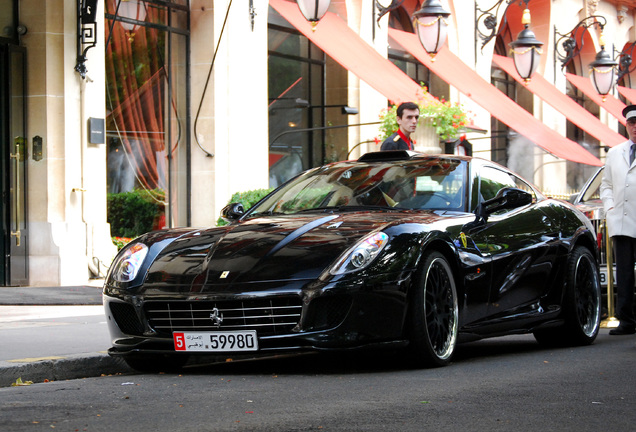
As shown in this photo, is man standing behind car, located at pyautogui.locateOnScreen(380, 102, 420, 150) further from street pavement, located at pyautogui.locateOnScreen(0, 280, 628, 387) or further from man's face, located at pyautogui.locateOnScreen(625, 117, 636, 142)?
street pavement, located at pyautogui.locateOnScreen(0, 280, 628, 387)

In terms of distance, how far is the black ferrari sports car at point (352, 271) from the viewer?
6359 millimetres

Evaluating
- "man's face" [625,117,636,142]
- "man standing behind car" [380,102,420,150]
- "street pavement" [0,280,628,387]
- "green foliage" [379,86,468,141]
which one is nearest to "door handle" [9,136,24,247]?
"street pavement" [0,280,628,387]

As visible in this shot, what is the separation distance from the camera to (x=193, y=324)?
654 cm

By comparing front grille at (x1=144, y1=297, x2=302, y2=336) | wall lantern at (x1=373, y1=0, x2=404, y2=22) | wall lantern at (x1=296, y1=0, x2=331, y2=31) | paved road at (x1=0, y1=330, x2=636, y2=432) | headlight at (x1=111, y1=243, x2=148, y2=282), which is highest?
wall lantern at (x1=373, y1=0, x2=404, y2=22)

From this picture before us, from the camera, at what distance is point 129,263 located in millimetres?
6918

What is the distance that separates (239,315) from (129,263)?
901 millimetres

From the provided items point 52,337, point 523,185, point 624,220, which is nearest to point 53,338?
point 52,337

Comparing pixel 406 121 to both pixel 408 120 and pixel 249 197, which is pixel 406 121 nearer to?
pixel 408 120

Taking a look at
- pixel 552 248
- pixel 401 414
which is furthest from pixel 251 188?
pixel 401 414

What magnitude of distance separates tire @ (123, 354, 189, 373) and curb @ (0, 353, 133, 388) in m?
0.20

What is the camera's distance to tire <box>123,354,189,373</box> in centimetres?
706

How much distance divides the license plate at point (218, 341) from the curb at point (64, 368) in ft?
2.79

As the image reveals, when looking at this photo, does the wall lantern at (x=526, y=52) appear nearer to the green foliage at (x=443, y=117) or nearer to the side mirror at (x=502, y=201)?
the green foliage at (x=443, y=117)

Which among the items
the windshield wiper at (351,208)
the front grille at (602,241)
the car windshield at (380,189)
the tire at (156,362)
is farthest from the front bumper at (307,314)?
the front grille at (602,241)
